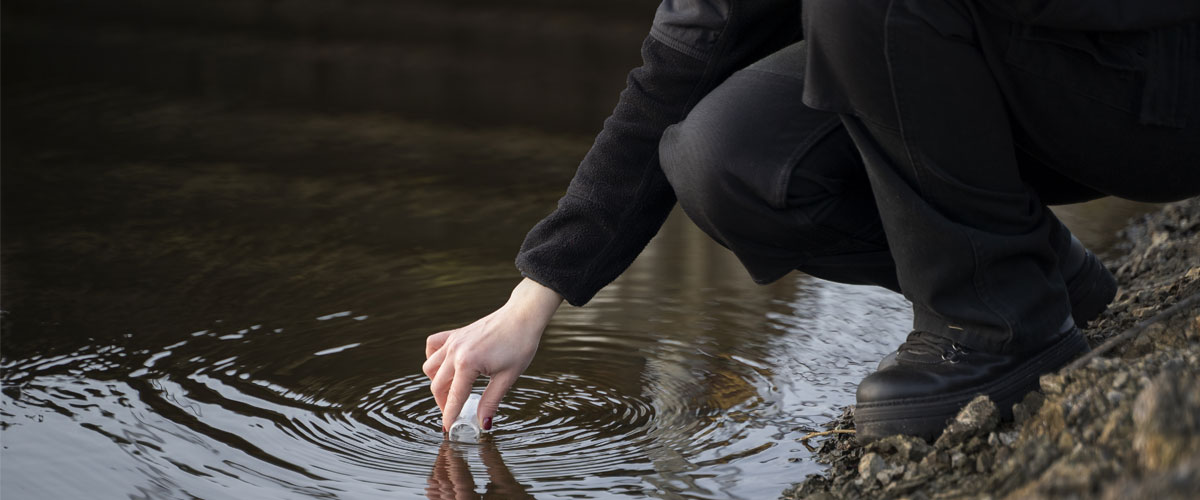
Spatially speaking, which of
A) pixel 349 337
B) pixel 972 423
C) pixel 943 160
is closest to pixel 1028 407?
pixel 972 423

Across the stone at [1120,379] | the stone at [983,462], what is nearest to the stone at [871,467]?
the stone at [983,462]

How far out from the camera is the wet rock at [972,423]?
4.42 ft

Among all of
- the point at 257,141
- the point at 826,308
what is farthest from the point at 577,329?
the point at 257,141

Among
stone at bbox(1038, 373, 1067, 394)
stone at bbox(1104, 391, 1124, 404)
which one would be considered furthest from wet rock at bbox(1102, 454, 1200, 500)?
stone at bbox(1038, 373, 1067, 394)

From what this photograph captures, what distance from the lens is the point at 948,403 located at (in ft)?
4.55

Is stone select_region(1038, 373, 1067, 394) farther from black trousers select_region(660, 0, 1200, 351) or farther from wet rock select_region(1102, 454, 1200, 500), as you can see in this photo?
wet rock select_region(1102, 454, 1200, 500)

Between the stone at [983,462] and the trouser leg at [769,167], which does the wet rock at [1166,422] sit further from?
the trouser leg at [769,167]

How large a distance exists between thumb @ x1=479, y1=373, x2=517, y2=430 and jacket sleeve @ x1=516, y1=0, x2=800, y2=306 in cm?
12

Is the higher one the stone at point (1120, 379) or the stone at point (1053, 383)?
the stone at point (1120, 379)

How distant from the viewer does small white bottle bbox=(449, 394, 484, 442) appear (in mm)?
1608

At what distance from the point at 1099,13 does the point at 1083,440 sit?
1.43 feet

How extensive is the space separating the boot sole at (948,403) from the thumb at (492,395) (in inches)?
16.8

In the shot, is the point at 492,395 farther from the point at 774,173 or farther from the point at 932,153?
the point at 932,153

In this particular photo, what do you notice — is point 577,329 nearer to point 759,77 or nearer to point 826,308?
point 826,308
